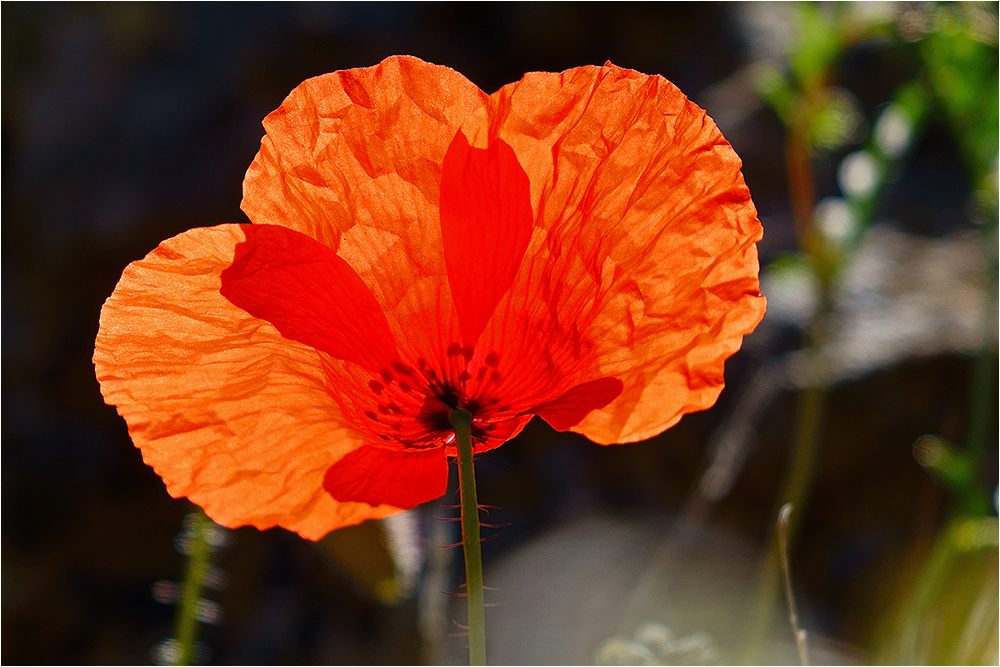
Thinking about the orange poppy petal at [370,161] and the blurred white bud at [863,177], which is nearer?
the orange poppy petal at [370,161]

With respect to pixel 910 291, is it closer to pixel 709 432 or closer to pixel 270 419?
pixel 709 432

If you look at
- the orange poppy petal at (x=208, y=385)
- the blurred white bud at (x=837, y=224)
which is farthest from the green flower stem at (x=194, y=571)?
the blurred white bud at (x=837, y=224)

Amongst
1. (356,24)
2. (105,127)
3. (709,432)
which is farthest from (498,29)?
(709,432)

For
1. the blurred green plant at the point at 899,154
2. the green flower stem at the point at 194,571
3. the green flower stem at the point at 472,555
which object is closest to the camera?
the green flower stem at the point at 472,555

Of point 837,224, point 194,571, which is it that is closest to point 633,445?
point 837,224

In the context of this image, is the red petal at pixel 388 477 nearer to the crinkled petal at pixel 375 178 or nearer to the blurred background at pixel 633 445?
the crinkled petal at pixel 375 178

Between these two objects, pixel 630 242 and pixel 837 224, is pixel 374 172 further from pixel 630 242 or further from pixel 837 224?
pixel 837 224

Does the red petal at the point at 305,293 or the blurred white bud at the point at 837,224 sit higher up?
the red petal at the point at 305,293
